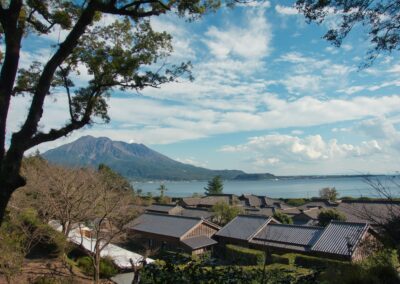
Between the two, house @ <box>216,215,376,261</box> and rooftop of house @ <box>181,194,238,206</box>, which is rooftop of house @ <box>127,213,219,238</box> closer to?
house @ <box>216,215,376,261</box>

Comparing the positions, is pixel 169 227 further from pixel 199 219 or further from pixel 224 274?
pixel 224 274

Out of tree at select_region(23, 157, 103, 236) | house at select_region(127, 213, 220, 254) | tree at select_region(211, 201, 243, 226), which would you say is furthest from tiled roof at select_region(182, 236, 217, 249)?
tree at select_region(23, 157, 103, 236)

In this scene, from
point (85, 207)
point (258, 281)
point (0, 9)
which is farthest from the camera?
point (85, 207)

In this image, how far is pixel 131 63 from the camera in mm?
5734

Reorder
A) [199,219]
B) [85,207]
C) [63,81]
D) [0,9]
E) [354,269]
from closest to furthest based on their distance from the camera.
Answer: [0,9] < [354,269] < [63,81] < [85,207] < [199,219]

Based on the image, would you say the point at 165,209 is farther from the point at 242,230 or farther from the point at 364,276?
the point at 364,276

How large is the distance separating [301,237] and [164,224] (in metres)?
12.3

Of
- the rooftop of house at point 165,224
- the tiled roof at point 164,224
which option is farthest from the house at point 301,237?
the tiled roof at point 164,224

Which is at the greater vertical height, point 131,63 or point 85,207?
point 131,63

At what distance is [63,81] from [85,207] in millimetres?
13175

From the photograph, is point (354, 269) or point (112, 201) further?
point (112, 201)

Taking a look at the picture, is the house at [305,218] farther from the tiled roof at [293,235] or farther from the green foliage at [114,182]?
the green foliage at [114,182]

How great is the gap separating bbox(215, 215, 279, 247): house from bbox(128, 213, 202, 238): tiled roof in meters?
2.43

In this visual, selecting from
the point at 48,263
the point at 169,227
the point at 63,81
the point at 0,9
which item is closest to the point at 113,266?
the point at 48,263
